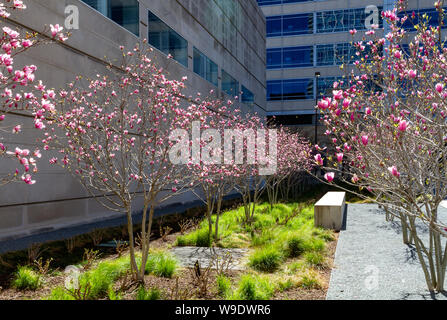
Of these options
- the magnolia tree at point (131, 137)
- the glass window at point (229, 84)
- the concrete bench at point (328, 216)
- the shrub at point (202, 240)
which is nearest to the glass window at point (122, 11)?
the magnolia tree at point (131, 137)

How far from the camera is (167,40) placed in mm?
19188

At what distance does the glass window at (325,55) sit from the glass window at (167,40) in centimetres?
2728

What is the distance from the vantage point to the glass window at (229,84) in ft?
92.1

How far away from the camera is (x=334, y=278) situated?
6.88 m

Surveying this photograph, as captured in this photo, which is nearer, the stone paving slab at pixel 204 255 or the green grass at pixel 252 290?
the green grass at pixel 252 290

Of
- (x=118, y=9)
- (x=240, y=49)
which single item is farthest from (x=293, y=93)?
(x=118, y=9)

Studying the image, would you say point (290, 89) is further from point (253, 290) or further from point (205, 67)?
point (253, 290)

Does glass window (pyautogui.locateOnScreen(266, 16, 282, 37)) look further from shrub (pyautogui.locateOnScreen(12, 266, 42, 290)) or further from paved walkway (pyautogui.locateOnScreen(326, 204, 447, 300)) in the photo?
shrub (pyautogui.locateOnScreen(12, 266, 42, 290))

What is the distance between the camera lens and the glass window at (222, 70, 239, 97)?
2808 centimetres

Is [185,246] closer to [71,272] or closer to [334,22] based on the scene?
[71,272]

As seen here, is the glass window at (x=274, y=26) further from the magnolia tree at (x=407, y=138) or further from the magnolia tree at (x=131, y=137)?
the magnolia tree at (x=407, y=138)

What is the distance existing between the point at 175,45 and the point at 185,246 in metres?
12.7

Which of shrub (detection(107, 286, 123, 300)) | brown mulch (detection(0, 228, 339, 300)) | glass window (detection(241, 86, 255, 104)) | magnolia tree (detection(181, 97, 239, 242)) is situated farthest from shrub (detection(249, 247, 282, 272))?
glass window (detection(241, 86, 255, 104))

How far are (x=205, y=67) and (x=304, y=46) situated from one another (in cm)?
2463
